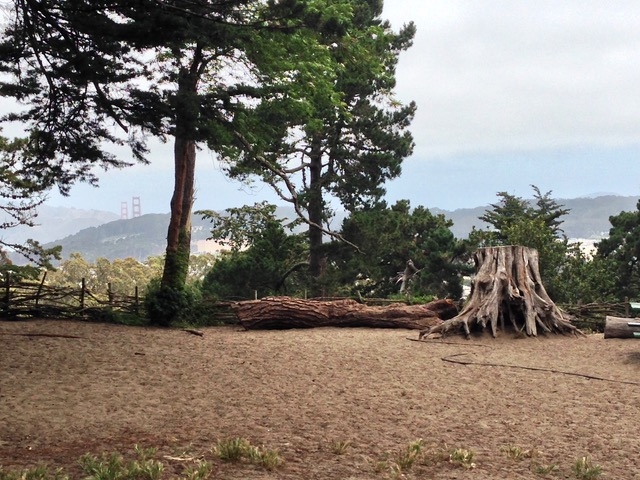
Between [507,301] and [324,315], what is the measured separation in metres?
3.41

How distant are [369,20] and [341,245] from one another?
796 cm

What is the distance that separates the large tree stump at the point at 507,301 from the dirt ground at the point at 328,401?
1.65 ft

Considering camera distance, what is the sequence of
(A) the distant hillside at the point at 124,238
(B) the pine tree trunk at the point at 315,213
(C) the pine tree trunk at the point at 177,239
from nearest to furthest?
(C) the pine tree trunk at the point at 177,239
(B) the pine tree trunk at the point at 315,213
(A) the distant hillside at the point at 124,238

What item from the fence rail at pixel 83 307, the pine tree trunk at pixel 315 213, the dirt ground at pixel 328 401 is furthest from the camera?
the pine tree trunk at pixel 315 213

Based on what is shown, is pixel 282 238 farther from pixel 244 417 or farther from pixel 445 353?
pixel 244 417

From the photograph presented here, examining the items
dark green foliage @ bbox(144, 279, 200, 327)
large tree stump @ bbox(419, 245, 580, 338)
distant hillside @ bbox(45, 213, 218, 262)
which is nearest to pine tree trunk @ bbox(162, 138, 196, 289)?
dark green foliage @ bbox(144, 279, 200, 327)

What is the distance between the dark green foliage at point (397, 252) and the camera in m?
20.9

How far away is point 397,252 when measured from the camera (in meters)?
24.6

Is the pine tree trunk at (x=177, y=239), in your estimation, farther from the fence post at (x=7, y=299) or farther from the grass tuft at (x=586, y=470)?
the grass tuft at (x=586, y=470)

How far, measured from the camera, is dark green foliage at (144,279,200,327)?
496 inches

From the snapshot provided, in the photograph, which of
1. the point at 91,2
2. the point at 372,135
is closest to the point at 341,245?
the point at 372,135

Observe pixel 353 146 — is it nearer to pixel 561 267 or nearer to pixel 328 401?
pixel 561 267

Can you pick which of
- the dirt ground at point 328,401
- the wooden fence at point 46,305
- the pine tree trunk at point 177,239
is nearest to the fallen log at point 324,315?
the pine tree trunk at point 177,239

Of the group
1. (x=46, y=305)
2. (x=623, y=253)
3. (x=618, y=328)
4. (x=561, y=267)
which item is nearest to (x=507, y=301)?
(x=618, y=328)
